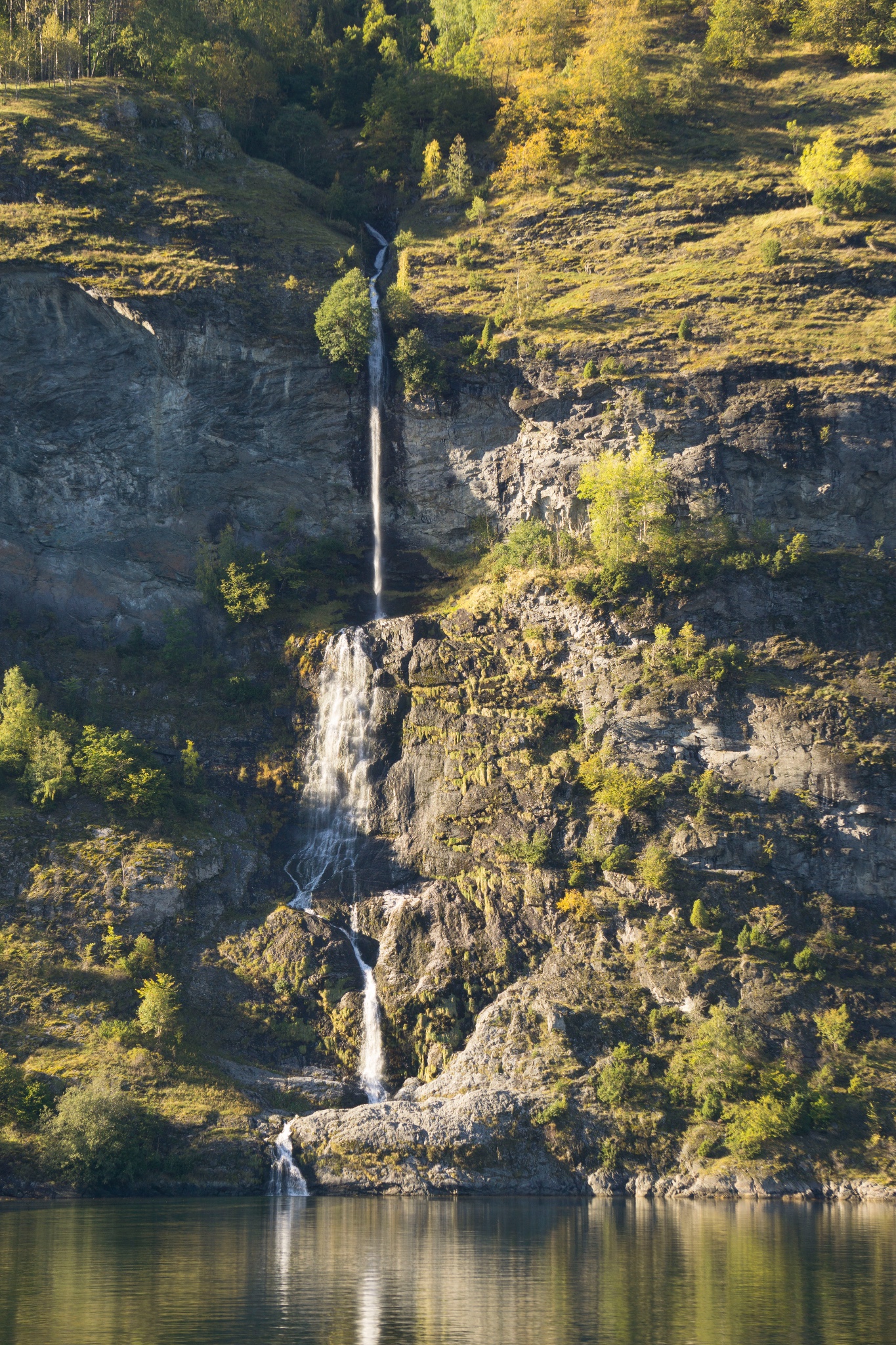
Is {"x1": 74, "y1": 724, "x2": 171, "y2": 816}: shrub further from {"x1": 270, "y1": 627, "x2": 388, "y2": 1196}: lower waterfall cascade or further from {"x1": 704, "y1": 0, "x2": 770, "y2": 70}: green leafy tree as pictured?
{"x1": 704, "y1": 0, "x2": 770, "y2": 70}: green leafy tree

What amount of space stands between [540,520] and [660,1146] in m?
39.2

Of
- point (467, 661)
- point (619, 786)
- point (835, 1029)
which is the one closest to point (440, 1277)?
point (835, 1029)

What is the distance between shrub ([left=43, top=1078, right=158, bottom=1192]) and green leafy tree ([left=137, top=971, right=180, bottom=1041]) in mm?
5260

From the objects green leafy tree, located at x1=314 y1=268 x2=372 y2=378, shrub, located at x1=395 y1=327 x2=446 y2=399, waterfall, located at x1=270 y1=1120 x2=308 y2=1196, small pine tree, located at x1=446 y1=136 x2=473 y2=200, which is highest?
small pine tree, located at x1=446 y1=136 x2=473 y2=200

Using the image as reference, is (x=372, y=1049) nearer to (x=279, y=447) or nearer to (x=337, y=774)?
(x=337, y=774)

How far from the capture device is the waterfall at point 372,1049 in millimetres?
59094

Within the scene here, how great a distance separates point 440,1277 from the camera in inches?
1259

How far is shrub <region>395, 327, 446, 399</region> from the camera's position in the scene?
267ft

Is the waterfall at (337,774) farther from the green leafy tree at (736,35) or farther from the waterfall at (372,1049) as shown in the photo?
the green leafy tree at (736,35)

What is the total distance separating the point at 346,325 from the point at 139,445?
1591 cm

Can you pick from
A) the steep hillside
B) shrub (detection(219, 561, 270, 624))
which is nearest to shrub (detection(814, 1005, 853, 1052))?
the steep hillside

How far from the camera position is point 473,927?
62.7 meters

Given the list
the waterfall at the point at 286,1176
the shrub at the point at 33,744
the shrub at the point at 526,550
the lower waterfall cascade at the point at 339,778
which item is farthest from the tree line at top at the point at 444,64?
the waterfall at the point at 286,1176

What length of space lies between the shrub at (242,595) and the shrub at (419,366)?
672 inches
